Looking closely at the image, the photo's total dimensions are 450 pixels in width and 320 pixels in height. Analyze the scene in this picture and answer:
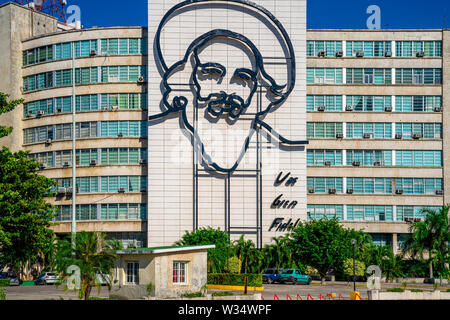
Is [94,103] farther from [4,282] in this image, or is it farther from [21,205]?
[21,205]

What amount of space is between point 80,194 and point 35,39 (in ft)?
60.4

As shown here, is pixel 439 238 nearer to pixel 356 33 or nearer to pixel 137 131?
pixel 356 33

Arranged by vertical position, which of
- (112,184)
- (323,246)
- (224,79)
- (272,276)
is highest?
(224,79)

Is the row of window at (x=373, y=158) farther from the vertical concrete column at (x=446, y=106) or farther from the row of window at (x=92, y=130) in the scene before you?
the row of window at (x=92, y=130)

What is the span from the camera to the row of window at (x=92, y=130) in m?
74.0

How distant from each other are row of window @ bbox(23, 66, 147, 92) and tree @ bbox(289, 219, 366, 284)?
2401cm

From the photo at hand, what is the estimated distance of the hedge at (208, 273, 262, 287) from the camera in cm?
5322

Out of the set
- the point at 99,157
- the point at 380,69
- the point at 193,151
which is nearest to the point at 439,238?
the point at 380,69

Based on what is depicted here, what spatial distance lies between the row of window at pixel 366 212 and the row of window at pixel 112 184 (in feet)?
59.9

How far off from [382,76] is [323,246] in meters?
22.5

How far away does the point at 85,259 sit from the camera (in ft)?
123

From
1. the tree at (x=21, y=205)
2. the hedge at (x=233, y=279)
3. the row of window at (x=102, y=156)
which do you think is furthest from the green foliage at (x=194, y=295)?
the row of window at (x=102, y=156)

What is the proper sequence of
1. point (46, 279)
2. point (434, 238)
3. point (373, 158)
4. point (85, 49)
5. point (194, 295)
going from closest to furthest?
1. point (194, 295)
2. point (46, 279)
3. point (434, 238)
4. point (85, 49)
5. point (373, 158)

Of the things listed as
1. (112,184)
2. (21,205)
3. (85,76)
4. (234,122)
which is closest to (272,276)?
(234,122)
